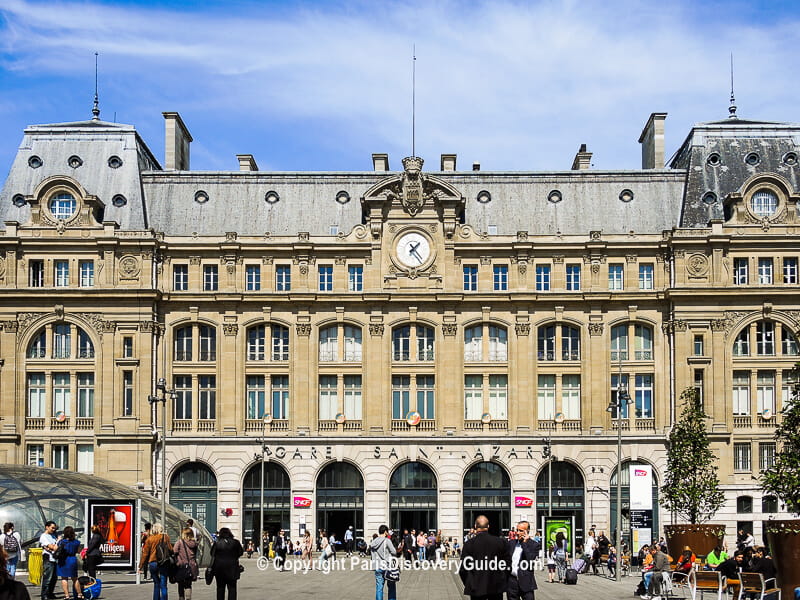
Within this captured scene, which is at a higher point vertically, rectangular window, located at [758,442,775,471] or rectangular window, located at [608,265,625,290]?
rectangular window, located at [608,265,625,290]

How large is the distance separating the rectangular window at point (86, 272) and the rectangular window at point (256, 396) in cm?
1194

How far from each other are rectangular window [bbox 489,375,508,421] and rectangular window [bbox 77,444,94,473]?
25.5m

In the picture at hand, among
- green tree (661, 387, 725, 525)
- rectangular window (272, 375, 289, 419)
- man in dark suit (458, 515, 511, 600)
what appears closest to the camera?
man in dark suit (458, 515, 511, 600)

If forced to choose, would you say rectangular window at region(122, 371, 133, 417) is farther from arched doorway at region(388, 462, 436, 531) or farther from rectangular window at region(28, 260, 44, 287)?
arched doorway at region(388, 462, 436, 531)

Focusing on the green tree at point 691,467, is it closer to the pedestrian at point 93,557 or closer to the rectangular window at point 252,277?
the rectangular window at point 252,277

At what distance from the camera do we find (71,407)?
80.8 m

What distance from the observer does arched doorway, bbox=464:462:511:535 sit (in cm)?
8056

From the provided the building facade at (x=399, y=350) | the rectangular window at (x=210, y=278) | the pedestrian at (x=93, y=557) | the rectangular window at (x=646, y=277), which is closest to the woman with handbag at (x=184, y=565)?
the pedestrian at (x=93, y=557)

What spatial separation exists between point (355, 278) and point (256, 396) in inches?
393

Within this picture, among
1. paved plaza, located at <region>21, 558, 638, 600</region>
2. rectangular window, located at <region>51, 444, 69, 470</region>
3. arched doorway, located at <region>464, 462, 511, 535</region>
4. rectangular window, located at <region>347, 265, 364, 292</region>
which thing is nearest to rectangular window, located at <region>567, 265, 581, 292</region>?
arched doorway, located at <region>464, 462, 511, 535</region>

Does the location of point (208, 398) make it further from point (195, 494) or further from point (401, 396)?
point (401, 396)

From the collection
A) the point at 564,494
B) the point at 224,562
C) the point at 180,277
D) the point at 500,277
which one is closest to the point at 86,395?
the point at 180,277

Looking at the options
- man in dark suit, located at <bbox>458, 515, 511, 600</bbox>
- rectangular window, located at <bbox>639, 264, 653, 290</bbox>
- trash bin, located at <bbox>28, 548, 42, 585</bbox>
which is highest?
rectangular window, located at <bbox>639, 264, 653, 290</bbox>

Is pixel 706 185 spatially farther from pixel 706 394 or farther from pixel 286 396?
pixel 286 396
